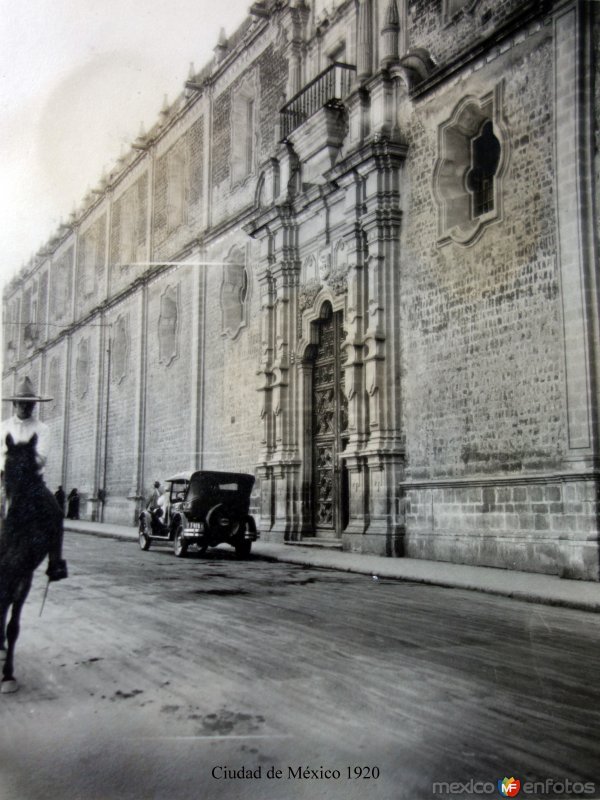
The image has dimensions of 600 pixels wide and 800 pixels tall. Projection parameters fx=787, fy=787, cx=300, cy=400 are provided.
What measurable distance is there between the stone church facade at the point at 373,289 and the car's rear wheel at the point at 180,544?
204 centimetres

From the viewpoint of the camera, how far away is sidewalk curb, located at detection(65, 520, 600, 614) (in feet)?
28.3

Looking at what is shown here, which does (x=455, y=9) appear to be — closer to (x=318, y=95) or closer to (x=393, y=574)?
(x=318, y=95)

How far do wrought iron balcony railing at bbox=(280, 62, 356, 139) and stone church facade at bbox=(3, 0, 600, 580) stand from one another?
0.06 metres

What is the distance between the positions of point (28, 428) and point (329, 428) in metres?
14.9

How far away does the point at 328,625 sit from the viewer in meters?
7.05

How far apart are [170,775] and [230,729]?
820mm

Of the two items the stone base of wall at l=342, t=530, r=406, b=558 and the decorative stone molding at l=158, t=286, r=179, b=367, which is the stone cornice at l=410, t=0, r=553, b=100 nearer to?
the stone base of wall at l=342, t=530, r=406, b=558

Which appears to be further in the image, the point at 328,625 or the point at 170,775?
the point at 328,625

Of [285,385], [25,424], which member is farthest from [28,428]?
[285,385]

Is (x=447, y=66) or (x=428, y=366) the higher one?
(x=447, y=66)

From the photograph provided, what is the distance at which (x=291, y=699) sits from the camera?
4.50 m

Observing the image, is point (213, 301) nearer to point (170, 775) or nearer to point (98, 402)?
point (98, 402)

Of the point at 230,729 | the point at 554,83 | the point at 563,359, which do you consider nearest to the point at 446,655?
the point at 230,729

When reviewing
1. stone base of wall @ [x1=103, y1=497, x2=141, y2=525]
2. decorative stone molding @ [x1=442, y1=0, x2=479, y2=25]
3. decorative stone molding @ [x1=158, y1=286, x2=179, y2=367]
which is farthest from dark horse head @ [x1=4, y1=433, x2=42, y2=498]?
decorative stone molding @ [x1=158, y1=286, x2=179, y2=367]
